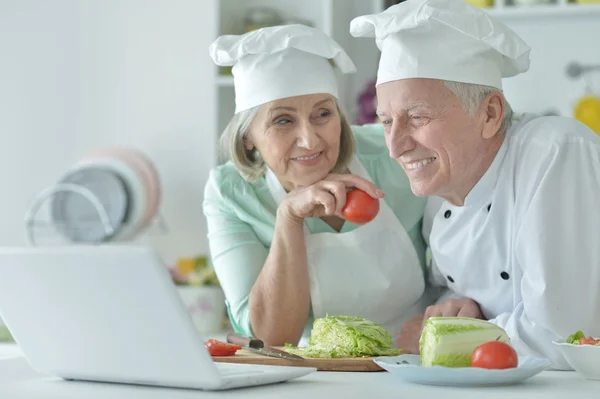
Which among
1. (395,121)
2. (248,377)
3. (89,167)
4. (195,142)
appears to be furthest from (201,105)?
(248,377)

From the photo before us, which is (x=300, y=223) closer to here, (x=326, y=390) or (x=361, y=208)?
(x=361, y=208)

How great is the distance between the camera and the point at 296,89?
1.91m

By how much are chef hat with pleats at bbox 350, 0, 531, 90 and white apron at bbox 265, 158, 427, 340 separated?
1.28ft

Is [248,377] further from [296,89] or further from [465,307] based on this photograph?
[296,89]

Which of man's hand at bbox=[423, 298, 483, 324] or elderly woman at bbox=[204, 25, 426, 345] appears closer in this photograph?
man's hand at bbox=[423, 298, 483, 324]

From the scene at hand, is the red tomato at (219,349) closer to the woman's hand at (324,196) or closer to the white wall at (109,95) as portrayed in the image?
the woman's hand at (324,196)

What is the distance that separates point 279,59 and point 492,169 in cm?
Result: 51

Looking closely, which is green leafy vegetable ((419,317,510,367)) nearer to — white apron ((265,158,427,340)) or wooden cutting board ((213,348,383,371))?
wooden cutting board ((213,348,383,371))

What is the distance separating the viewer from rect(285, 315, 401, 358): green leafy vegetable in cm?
141

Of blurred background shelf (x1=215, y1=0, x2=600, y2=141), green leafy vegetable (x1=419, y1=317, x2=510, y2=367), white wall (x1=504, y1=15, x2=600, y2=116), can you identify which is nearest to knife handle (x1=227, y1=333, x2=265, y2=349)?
green leafy vegetable (x1=419, y1=317, x2=510, y2=367)

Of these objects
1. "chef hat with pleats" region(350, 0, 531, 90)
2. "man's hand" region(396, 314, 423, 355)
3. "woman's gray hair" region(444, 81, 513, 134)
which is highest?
"chef hat with pleats" region(350, 0, 531, 90)

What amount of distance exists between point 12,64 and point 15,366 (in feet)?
8.32

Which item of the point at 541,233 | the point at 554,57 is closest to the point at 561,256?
the point at 541,233

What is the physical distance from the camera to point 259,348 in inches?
59.1
